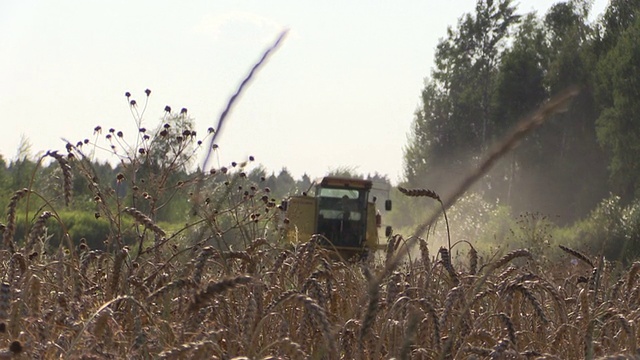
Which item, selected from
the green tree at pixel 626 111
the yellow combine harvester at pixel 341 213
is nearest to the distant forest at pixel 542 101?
the green tree at pixel 626 111

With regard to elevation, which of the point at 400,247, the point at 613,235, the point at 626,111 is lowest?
the point at 400,247

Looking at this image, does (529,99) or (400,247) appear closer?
(400,247)

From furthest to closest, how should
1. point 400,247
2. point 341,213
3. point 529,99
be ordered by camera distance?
1. point 529,99
2. point 341,213
3. point 400,247

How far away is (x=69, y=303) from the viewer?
12.3 ft

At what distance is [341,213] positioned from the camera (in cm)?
2452

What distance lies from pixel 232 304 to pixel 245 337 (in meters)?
1.03

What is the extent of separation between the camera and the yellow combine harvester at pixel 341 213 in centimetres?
2406

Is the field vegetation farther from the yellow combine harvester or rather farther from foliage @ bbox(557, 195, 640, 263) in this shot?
the yellow combine harvester

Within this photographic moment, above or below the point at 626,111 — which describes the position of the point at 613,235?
Answer: below

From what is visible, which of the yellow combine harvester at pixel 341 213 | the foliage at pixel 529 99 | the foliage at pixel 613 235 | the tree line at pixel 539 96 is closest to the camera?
the yellow combine harvester at pixel 341 213

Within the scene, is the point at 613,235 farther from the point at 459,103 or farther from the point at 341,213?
the point at 459,103

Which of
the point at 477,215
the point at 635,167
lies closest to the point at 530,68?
the point at 477,215

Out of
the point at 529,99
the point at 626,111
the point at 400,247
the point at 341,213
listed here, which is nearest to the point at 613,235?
the point at 341,213

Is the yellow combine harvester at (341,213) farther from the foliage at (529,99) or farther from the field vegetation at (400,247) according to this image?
the foliage at (529,99)
